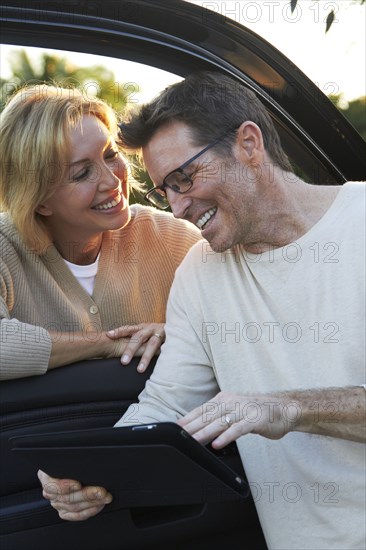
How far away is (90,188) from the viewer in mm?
2748

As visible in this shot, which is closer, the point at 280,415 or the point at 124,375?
the point at 280,415

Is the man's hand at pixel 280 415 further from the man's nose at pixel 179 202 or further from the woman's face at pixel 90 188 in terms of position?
the woman's face at pixel 90 188

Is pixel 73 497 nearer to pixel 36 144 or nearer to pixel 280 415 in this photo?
pixel 280 415

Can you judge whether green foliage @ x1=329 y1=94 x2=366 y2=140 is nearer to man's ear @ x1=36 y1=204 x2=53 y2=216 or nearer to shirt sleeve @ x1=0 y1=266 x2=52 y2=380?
man's ear @ x1=36 y1=204 x2=53 y2=216

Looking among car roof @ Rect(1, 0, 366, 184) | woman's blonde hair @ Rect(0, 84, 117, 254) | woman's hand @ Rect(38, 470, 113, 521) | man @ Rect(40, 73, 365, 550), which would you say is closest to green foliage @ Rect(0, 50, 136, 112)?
woman's blonde hair @ Rect(0, 84, 117, 254)

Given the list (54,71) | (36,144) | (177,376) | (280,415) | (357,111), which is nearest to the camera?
(280,415)

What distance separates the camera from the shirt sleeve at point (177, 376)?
2.16 m

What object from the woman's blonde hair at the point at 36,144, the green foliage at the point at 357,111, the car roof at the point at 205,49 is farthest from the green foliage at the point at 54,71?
the car roof at the point at 205,49

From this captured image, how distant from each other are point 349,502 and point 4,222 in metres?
1.27

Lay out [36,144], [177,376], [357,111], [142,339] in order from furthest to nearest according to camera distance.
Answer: [357,111] < [36,144] < [142,339] < [177,376]

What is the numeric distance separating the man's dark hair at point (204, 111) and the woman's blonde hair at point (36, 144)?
44 centimetres

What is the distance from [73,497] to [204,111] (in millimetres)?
930

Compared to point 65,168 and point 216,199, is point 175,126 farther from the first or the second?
point 65,168

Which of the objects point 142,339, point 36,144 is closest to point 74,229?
point 36,144
